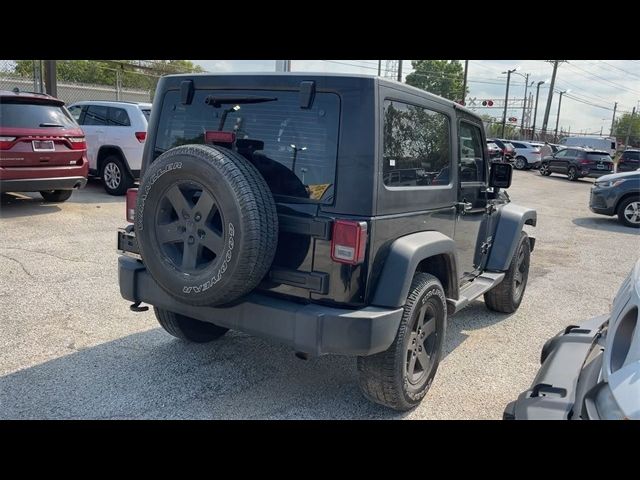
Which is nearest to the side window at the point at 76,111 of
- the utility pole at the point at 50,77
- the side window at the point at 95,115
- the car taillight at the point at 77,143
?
the side window at the point at 95,115

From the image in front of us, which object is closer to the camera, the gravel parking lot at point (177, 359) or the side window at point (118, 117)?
the gravel parking lot at point (177, 359)

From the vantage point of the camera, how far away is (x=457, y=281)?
381 centimetres

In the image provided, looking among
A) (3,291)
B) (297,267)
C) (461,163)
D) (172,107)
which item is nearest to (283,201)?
(297,267)

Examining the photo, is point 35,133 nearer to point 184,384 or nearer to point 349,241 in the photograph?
point 184,384

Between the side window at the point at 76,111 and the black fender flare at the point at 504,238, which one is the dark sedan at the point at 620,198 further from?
the side window at the point at 76,111

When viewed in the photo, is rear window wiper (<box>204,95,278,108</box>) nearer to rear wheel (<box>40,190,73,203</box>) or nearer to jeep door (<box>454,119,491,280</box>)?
jeep door (<box>454,119,491,280</box>)

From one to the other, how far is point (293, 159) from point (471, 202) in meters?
1.98

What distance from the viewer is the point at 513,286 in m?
5.24

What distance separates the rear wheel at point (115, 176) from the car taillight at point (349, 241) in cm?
871

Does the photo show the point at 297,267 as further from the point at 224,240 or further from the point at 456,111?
the point at 456,111

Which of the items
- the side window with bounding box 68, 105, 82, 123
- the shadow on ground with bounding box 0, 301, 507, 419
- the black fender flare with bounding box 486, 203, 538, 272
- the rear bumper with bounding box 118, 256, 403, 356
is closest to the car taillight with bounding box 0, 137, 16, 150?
the side window with bounding box 68, 105, 82, 123

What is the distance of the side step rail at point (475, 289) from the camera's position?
12.4 feet

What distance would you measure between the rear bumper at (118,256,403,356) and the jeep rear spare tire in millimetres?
173

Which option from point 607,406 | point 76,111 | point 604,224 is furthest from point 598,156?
point 607,406
